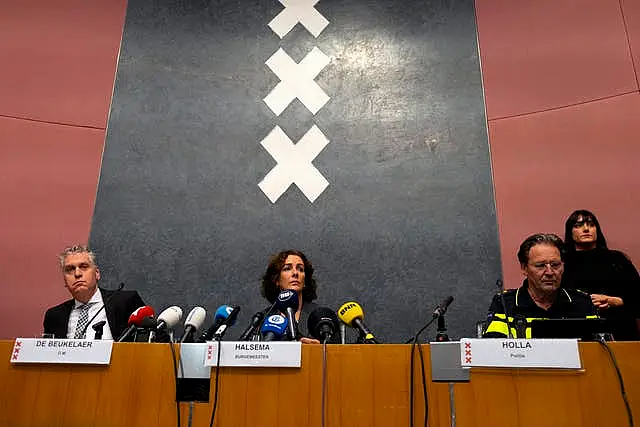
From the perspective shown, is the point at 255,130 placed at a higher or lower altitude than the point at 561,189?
higher

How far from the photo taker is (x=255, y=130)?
3.66 metres

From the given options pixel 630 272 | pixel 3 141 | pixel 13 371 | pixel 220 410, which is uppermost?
pixel 3 141

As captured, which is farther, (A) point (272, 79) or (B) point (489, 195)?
(A) point (272, 79)

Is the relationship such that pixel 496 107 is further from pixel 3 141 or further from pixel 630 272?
pixel 3 141

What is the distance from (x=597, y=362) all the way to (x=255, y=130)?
273cm

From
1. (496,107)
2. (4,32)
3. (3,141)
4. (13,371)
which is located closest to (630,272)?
(496,107)

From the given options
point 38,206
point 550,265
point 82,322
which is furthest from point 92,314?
point 550,265

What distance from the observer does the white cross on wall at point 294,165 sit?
3479 millimetres

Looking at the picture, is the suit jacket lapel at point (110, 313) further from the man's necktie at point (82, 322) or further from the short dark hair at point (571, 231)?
the short dark hair at point (571, 231)

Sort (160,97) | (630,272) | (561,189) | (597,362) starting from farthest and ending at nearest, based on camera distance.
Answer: (160,97) → (561,189) → (630,272) → (597,362)

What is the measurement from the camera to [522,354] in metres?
1.46

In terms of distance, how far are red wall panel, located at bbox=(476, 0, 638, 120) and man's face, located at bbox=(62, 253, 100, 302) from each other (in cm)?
262

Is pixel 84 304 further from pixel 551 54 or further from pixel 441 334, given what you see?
pixel 551 54

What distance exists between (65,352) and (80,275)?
95 centimetres
